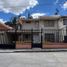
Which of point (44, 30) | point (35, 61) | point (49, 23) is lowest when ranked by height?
point (35, 61)

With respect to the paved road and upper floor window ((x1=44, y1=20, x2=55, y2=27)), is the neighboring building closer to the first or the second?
upper floor window ((x1=44, y1=20, x2=55, y2=27))

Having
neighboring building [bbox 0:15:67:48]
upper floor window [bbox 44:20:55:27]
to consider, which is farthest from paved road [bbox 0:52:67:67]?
upper floor window [bbox 44:20:55:27]

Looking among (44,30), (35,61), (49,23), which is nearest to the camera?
(35,61)

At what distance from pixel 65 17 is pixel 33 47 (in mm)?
15608

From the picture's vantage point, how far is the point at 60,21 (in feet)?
167

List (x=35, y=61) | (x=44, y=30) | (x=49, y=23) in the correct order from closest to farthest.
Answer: (x=35, y=61) → (x=44, y=30) → (x=49, y=23)

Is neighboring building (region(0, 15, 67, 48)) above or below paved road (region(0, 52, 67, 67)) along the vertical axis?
above

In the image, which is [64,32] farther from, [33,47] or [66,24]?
[33,47]

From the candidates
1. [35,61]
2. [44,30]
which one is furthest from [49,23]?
[35,61]

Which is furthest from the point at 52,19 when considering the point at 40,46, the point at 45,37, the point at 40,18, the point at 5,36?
the point at 40,46

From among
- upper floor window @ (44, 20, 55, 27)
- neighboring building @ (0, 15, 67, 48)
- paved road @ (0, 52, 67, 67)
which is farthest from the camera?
upper floor window @ (44, 20, 55, 27)

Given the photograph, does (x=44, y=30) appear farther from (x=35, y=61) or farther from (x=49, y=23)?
(x=35, y=61)

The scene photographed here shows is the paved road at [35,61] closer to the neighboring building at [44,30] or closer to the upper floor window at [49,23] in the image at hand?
the neighboring building at [44,30]

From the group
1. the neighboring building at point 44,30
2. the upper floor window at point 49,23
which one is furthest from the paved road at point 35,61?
the upper floor window at point 49,23
